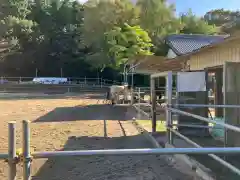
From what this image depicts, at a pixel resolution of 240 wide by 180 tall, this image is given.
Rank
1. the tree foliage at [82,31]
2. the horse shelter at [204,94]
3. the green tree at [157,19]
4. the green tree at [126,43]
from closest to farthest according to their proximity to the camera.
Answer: the horse shelter at [204,94]
the green tree at [126,43]
the tree foliage at [82,31]
the green tree at [157,19]

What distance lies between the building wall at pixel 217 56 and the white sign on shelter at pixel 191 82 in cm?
64

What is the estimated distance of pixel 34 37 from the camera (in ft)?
158

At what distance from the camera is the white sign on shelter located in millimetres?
8117

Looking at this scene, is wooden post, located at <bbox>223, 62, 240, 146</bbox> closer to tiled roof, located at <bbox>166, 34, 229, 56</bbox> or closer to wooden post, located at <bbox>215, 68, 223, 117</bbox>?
wooden post, located at <bbox>215, 68, 223, 117</bbox>

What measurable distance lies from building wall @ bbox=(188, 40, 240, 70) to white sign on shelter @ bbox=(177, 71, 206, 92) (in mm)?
642

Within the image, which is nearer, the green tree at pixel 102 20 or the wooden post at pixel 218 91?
the wooden post at pixel 218 91

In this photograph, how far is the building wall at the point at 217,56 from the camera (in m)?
7.40

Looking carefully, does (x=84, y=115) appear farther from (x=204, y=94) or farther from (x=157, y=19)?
(x=157, y=19)

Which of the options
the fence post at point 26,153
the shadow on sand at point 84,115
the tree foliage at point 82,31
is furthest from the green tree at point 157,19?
the fence post at point 26,153

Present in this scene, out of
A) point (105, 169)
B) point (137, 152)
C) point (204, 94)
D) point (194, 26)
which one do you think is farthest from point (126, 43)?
point (137, 152)

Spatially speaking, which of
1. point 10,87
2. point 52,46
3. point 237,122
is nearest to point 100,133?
point 237,122

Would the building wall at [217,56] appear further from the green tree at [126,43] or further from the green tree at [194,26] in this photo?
the green tree at [194,26]

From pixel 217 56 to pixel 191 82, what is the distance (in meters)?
1.00

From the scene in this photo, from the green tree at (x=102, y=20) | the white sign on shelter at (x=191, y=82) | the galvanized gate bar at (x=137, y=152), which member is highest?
the green tree at (x=102, y=20)
